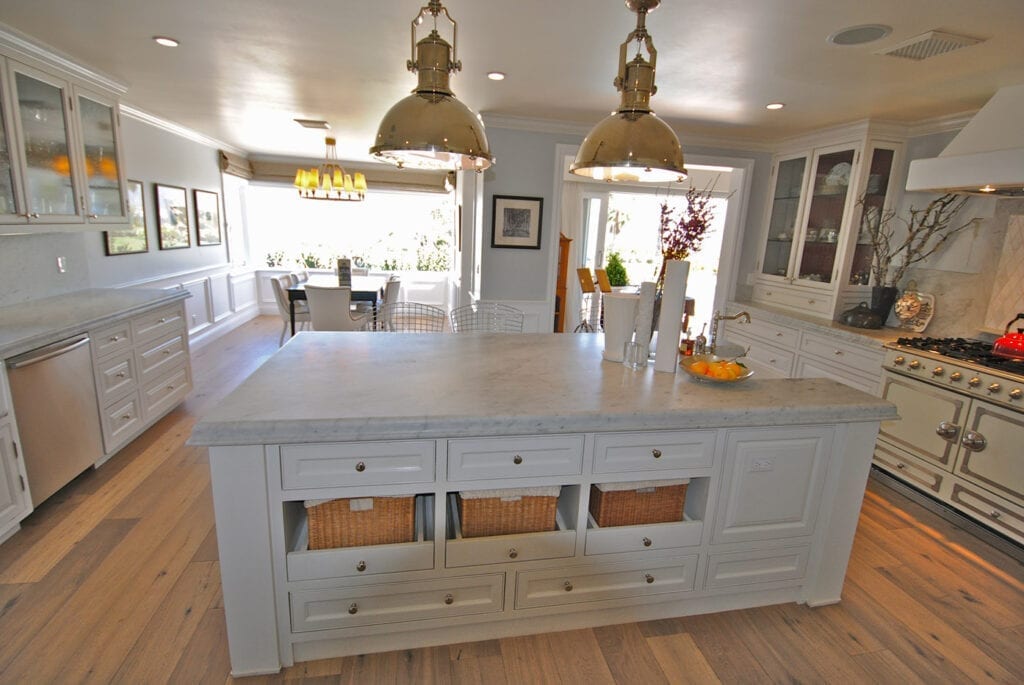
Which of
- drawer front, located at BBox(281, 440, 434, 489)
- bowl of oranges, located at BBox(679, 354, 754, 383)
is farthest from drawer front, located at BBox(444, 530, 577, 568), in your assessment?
bowl of oranges, located at BBox(679, 354, 754, 383)

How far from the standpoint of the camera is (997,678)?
1804 mm

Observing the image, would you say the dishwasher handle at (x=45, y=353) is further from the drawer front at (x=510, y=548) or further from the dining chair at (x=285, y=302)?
the dining chair at (x=285, y=302)

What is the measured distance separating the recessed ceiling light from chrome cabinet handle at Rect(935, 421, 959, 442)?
211 cm

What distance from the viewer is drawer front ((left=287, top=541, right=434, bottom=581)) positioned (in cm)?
163

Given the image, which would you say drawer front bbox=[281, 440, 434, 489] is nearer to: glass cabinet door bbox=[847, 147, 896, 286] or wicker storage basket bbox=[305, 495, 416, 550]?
wicker storage basket bbox=[305, 495, 416, 550]

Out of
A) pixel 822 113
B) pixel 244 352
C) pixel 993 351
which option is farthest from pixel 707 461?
pixel 244 352

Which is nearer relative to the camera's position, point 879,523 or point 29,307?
point 879,523

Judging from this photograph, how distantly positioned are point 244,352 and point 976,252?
6.65m

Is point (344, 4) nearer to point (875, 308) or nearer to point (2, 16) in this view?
point (2, 16)

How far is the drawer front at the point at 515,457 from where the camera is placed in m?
1.63

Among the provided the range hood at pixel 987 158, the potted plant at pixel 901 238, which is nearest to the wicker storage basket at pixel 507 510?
the range hood at pixel 987 158

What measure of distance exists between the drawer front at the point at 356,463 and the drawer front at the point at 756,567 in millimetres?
1228

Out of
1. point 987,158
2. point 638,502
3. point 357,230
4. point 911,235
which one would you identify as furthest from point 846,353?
point 357,230

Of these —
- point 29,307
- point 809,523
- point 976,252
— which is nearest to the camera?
point 809,523
